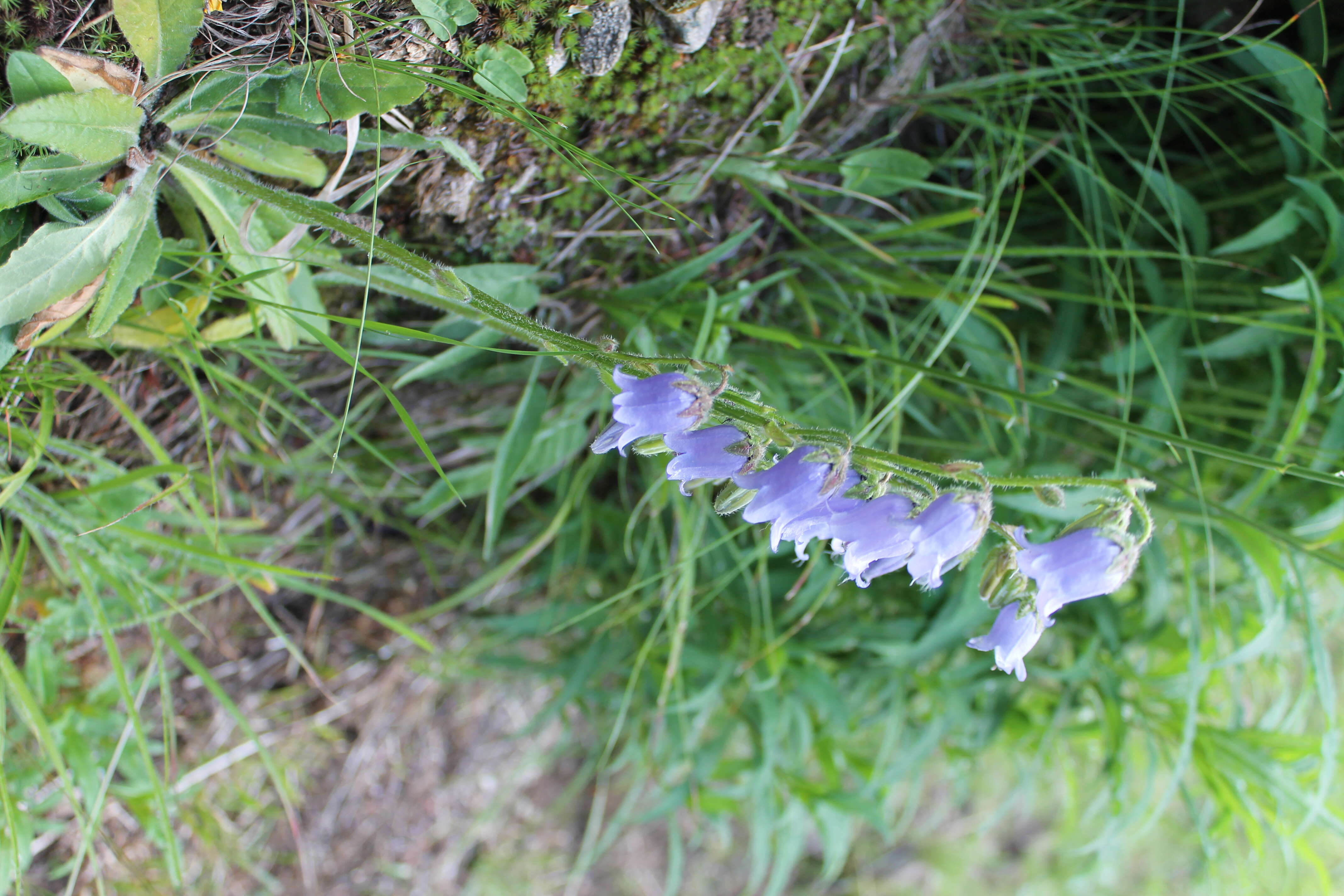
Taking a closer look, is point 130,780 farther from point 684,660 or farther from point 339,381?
point 684,660

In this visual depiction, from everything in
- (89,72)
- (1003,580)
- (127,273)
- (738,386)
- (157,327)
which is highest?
(89,72)

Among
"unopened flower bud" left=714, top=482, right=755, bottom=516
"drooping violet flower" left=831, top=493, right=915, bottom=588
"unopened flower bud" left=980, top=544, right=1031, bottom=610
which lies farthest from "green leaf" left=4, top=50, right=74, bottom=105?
"unopened flower bud" left=980, top=544, right=1031, bottom=610

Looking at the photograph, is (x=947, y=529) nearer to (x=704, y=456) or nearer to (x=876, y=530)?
(x=876, y=530)

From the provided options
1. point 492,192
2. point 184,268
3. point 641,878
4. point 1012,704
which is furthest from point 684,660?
point 641,878

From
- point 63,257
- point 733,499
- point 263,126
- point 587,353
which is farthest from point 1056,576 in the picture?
point 63,257

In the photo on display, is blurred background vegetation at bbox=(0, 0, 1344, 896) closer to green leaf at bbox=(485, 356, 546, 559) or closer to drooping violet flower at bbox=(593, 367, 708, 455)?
green leaf at bbox=(485, 356, 546, 559)

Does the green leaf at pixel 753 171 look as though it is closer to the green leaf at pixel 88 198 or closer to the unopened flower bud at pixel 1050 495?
the unopened flower bud at pixel 1050 495
